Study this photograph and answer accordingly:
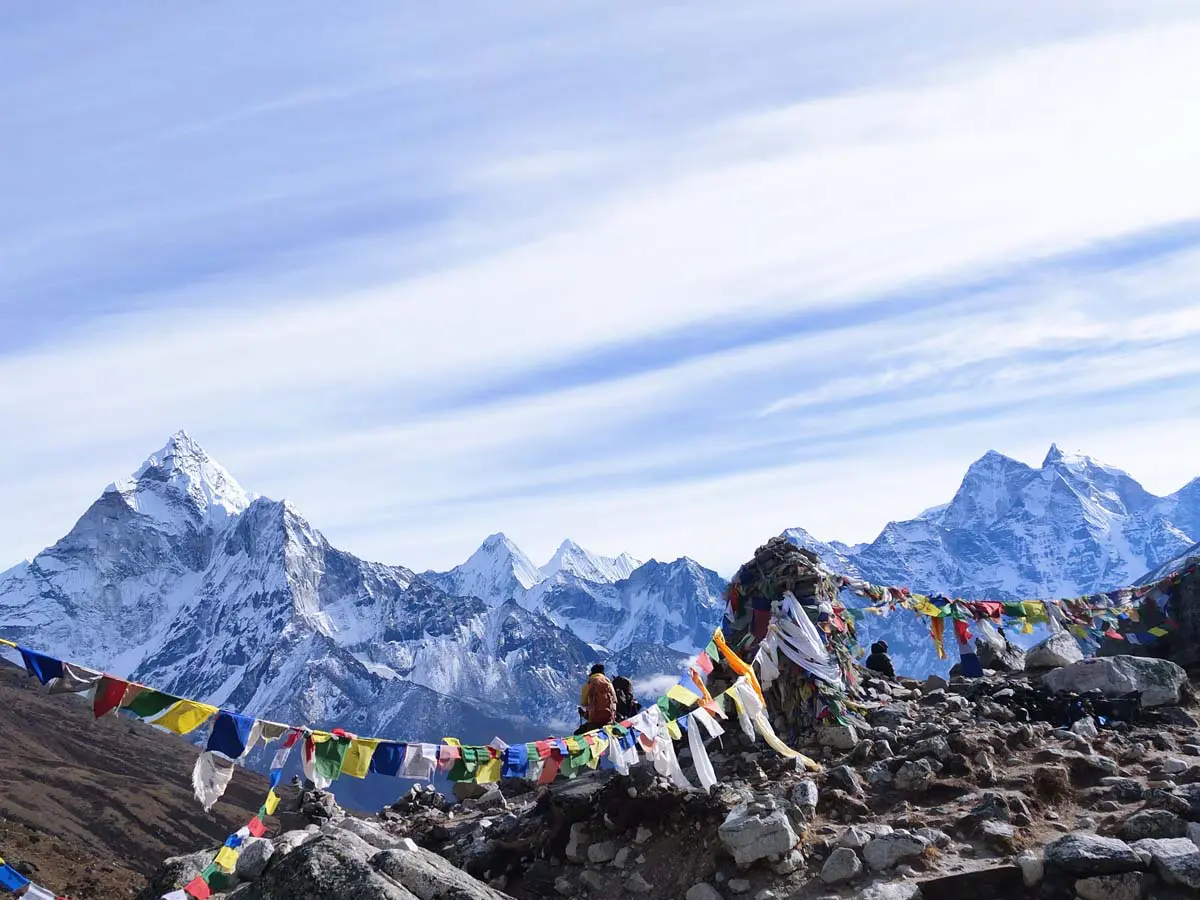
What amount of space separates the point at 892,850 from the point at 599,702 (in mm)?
5748

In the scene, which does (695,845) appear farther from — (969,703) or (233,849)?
(969,703)

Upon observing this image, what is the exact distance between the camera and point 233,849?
1510cm

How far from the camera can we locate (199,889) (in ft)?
47.2

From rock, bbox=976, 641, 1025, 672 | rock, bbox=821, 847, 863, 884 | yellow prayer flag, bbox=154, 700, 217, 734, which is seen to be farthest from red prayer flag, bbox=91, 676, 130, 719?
rock, bbox=976, 641, 1025, 672

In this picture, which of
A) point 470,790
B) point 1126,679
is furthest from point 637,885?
point 1126,679

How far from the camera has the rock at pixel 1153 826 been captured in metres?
14.0

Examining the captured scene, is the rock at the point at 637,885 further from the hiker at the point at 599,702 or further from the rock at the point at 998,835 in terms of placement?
the rock at the point at 998,835

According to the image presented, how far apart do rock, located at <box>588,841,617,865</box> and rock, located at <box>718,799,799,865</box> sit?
2.10 m

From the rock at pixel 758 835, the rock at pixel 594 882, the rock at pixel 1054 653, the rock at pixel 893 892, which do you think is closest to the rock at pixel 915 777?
the rock at pixel 758 835

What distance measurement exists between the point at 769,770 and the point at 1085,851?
603cm

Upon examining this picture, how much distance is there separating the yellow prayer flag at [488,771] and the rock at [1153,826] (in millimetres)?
8074

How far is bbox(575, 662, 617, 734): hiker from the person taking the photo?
18.8 m

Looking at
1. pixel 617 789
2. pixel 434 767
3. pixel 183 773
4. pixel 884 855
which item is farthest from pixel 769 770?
pixel 183 773

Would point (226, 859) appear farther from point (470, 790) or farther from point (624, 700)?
point (470, 790)
